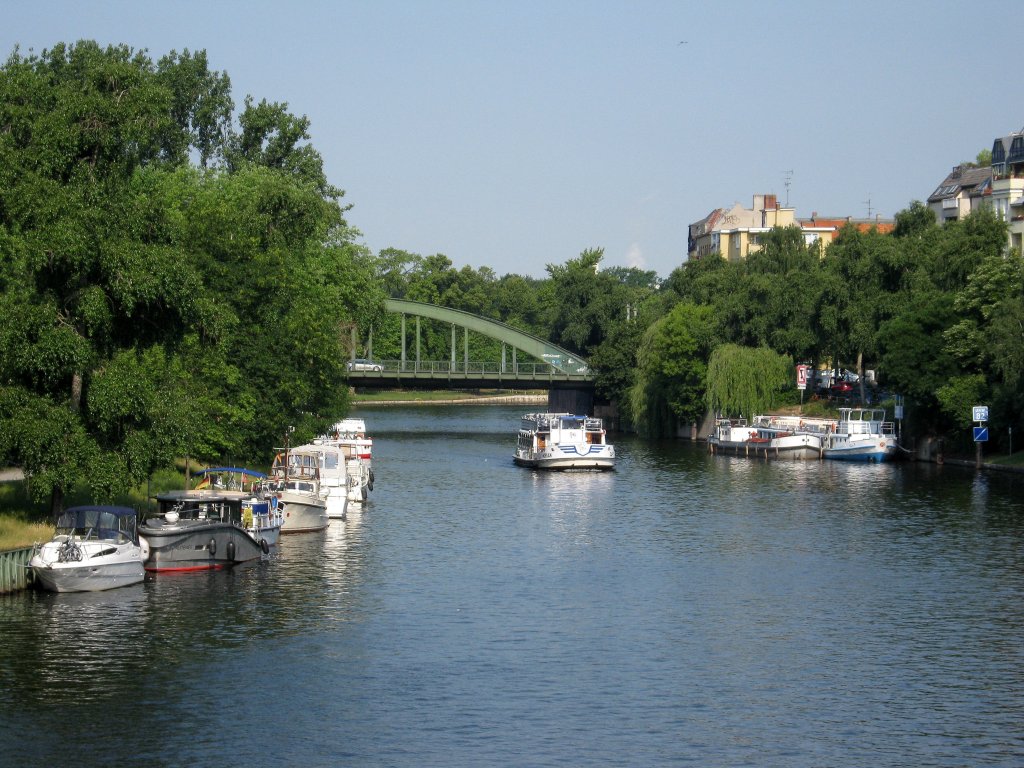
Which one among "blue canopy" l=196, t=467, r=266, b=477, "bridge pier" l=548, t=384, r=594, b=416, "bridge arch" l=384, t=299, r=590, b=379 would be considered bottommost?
"blue canopy" l=196, t=467, r=266, b=477

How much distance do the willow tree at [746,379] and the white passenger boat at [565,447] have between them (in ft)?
56.3

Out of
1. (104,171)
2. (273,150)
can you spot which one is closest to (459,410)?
(273,150)

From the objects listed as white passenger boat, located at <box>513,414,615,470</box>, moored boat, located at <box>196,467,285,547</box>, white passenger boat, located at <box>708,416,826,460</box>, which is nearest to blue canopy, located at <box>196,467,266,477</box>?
moored boat, located at <box>196,467,285,547</box>

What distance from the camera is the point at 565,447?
292 feet

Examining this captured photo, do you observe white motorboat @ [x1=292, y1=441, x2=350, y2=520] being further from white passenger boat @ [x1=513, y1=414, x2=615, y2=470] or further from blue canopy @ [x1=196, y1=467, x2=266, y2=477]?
white passenger boat @ [x1=513, y1=414, x2=615, y2=470]

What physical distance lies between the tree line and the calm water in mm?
6123

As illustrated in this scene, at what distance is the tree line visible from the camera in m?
42.1

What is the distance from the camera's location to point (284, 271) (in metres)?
66.4

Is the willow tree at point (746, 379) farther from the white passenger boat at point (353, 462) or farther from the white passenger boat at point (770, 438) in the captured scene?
the white passenger boat at point (353, 462)

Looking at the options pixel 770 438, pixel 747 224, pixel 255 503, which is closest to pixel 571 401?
pixel 770 438

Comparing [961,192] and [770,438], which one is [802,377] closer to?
[770,438]

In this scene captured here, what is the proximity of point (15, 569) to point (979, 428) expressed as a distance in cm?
5862

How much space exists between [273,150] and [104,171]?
2631 inches

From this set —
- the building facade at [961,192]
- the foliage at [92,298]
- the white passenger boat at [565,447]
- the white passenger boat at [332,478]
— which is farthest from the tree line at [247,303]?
the building facade at [961,192]
